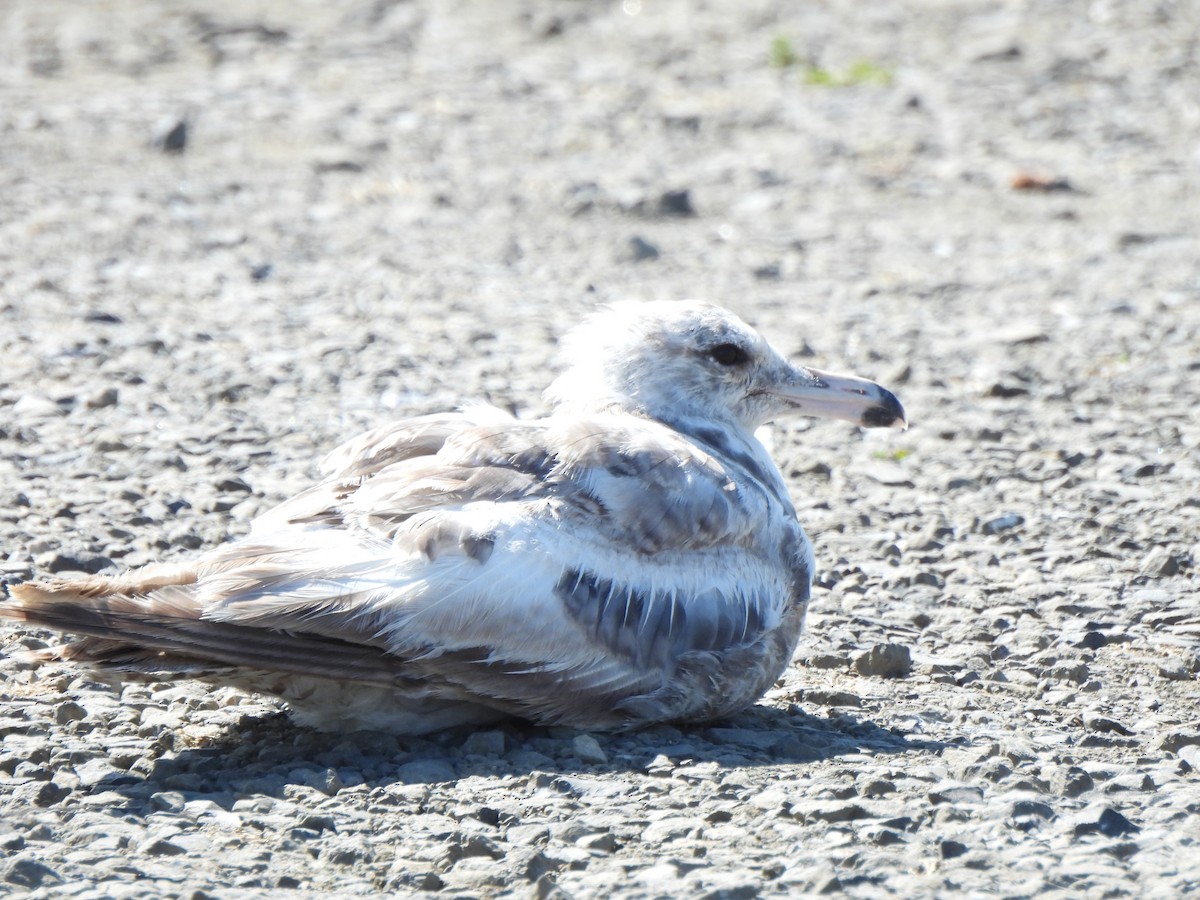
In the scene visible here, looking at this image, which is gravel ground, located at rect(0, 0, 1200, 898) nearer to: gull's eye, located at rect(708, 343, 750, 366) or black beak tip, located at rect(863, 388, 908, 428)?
black beak tip, located at rect(863, 388, 908, 428)

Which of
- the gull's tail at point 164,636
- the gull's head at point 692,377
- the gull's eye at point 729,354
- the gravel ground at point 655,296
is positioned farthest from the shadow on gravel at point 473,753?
the gull's eye at point 729,354

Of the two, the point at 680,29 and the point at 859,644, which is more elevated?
the point at 680,29

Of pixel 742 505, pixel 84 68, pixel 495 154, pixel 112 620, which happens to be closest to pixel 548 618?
pixel 742 505

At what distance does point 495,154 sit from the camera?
12.0 metres

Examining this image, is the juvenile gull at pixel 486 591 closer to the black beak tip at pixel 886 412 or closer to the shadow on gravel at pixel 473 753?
the shadow on gravel at pixel 473 753

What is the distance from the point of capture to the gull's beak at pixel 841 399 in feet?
19.4

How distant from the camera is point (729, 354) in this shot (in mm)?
5777

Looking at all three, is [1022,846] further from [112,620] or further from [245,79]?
[245,79]

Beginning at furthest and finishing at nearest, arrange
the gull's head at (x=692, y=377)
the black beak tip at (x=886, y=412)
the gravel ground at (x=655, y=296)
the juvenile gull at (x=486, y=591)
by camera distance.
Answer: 1. the black beak tip at (x=886, y=412)
2. the gull's head at (x=692, y=377)
3. the juvenile gull at (x=486, y=591)
4. the gravel ground at (x=655, y=296)

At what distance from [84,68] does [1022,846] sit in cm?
1095

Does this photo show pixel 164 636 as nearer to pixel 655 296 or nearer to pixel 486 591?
pixel 486 591

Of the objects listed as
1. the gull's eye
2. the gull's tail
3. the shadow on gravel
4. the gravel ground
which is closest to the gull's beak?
the gull's eye

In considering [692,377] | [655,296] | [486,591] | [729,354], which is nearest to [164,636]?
[486,591]

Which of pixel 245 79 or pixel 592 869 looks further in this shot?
pixel 245 79
